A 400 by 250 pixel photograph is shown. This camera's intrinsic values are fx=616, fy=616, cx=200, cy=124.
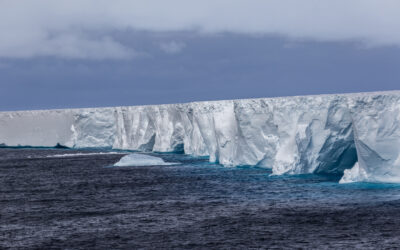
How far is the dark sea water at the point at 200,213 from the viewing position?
15.3 meters

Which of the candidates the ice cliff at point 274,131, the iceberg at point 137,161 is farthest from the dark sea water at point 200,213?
the iceberg at point 137,161

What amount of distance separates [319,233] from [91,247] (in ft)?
18.8

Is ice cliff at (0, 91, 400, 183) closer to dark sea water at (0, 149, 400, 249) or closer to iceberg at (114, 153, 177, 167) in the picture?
dark sea water at (0, 149, 400, 249)

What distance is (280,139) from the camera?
96.8ft

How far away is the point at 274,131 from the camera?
3228 cm

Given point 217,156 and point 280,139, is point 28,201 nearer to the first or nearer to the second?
point 280,139

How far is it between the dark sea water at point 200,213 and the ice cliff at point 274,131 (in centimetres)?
95

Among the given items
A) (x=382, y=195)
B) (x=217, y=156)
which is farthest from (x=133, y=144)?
(x=382, y=195)

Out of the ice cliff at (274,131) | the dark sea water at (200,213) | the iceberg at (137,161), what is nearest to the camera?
the dark sea water at (200,213)

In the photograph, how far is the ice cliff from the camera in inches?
921

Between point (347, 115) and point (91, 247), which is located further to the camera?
point (347, 115)

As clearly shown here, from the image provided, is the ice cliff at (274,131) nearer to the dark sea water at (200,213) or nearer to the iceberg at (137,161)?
the dark sea water at (200,213)

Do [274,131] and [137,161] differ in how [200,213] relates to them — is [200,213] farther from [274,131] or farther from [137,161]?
[137,161]

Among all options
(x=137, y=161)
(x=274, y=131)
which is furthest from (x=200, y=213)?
(x=137, y=161)
